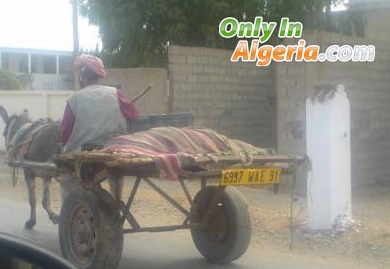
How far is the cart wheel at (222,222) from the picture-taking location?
705 cm

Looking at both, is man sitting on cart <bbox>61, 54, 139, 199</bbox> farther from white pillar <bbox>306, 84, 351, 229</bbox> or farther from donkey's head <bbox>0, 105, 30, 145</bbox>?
white pillar <bbox>306, 84, 351, 229</bbox>

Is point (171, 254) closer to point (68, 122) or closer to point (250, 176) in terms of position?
point (68, 122)

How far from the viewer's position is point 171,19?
63.5 ft

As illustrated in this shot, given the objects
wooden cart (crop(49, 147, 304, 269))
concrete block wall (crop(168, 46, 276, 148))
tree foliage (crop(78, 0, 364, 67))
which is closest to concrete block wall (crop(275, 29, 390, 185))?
concrete block wall (crop(168, 46, 276, 148))

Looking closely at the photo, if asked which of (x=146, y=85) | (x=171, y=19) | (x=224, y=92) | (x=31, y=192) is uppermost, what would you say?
(x=171, y=19)

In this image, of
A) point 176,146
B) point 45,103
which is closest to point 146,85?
point 45,103

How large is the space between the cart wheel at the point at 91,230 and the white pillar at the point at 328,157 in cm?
333

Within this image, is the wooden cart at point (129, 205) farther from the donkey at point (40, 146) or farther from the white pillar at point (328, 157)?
the white pillar at point (328, 157)

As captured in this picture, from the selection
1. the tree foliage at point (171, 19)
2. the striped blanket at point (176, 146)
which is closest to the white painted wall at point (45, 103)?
the tree foliage at point (171, 19)

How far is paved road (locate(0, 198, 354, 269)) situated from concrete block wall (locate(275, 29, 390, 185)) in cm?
435

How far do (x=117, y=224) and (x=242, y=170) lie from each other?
1.16m

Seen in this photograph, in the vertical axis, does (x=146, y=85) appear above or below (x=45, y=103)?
above

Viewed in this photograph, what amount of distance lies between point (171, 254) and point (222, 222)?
93 cm

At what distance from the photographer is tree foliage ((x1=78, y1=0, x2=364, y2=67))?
63.3 feet
